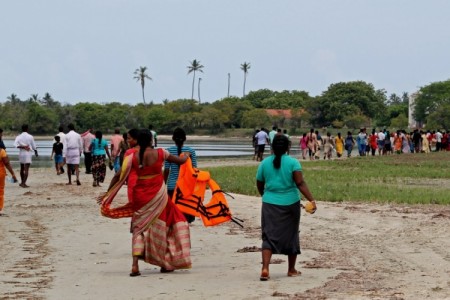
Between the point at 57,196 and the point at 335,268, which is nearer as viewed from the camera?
the point at 335,268

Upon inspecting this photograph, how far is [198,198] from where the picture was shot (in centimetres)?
1287

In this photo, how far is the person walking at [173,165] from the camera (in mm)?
13164

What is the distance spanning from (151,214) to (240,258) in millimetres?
1861

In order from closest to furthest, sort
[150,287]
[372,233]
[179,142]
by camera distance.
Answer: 1. [150,287]
2. [179,142]
3. [372,233]

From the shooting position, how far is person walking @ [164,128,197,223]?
13.2m

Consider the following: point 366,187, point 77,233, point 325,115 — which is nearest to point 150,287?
point 77,233

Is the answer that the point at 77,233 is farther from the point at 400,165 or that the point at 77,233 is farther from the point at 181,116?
the point at 181,116

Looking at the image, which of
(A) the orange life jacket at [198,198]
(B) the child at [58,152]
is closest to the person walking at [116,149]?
(B) the child at [58,152]

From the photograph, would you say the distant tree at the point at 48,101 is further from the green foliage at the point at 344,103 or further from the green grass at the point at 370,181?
the green grass at the point at 370,181

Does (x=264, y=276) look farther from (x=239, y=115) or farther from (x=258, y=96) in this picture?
(x=258, y=96)

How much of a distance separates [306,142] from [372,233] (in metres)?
31.3

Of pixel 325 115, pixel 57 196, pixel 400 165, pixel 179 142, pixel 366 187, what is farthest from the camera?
pixel 325 115

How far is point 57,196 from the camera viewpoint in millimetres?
23766

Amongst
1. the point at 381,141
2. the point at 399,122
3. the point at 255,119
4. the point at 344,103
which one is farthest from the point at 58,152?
the point at 399,122
